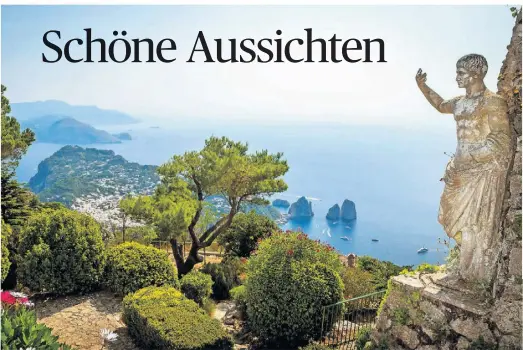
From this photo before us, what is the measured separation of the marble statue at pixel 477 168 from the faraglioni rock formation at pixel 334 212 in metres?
37.6

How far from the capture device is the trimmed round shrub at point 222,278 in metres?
12.1

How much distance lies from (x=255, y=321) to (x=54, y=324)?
352cm

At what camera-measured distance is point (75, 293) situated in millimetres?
10164

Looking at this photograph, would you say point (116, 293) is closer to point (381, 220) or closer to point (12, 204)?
point (12, 204)

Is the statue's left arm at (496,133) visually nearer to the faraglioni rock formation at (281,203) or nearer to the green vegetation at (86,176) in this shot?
the green vegetation at (86,176)

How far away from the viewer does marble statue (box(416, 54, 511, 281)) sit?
536cm

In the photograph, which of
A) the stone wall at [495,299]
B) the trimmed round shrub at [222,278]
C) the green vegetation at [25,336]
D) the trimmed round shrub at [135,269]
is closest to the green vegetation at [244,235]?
the trimmed round shrub at [222,278]

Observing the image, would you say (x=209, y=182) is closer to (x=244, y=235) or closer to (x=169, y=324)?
(x=244, y=235)

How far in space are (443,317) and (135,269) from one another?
6.20 m

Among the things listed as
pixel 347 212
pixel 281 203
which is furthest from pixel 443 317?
pixel 281 203

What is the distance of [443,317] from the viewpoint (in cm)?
591

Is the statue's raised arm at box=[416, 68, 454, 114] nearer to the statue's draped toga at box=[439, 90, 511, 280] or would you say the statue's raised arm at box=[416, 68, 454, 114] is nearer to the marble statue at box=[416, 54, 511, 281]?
the marble statue at box=[416, 54, 511, 281]

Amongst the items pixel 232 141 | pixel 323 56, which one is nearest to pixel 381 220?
pixel 232 141

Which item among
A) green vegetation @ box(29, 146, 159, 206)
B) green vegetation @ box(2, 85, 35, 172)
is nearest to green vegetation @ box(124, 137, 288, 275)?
green vegetation @ box(2, 85, 35, 172)
